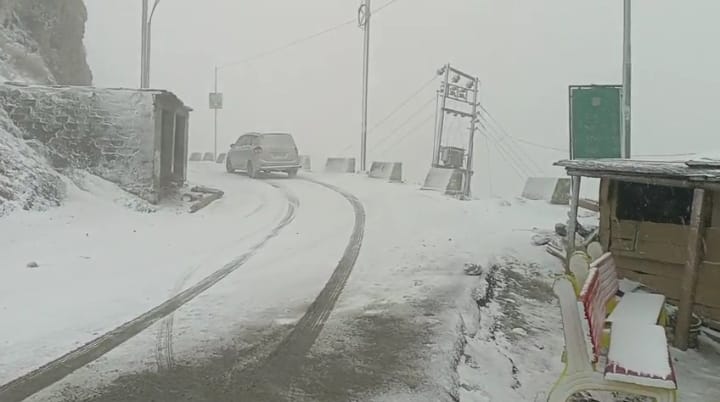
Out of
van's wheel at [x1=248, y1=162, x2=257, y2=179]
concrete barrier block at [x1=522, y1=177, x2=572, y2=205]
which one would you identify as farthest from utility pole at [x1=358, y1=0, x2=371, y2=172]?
concrete barrier block at [x1=522, y1=177, x2=572, y2=205]

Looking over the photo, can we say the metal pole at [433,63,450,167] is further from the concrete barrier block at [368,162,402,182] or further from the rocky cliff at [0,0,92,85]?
the rocky cliff at [0,0,92,85]

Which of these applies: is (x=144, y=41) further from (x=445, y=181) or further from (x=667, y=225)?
(x=667, y=225)

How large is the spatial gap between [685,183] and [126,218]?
391 inches

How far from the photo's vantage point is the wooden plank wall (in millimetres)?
5930

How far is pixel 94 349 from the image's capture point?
17.7 feet

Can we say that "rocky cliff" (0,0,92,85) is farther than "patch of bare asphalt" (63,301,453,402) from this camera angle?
Yes

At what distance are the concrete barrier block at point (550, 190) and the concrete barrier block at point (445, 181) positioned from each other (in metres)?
2.00

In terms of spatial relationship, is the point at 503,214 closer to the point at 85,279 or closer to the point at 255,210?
the point at 255,210

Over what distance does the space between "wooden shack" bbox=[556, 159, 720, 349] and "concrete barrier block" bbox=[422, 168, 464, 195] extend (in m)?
10.4

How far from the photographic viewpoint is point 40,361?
505 centimetres

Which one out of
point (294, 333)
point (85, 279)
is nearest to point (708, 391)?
point (294, 333)

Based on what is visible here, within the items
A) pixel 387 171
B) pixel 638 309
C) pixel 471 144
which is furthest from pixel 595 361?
pixel 387 171

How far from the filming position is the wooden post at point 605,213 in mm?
7307

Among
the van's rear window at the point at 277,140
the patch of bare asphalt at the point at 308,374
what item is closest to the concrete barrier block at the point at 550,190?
the van's rear window at the point at 277,140
